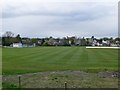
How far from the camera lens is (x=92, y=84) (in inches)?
634

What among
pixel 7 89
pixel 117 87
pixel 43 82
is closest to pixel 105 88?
pixel 117 87

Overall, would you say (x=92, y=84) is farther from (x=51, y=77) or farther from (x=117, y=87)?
(x=51, y=77)

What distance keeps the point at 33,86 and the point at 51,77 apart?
3.22 meters

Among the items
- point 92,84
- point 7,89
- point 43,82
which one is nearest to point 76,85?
point 92,84

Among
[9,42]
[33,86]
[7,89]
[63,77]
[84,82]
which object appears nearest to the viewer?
[7,89]

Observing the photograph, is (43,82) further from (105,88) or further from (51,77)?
(105,88)

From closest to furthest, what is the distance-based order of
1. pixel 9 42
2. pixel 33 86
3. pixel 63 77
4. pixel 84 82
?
pixel 33 86 < pixel 84 82 < pixel 63 77 < pixel 9 42

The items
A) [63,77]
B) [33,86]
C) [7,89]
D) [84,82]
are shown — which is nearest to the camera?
[7,89]

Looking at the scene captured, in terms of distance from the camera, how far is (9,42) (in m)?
186

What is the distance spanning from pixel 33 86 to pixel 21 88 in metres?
1.14

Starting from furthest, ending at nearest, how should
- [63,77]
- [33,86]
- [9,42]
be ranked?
[9,42] < [63,77] < [33,86]

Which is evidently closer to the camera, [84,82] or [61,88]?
[61,88]

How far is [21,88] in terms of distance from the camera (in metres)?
14.5

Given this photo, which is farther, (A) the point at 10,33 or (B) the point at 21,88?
(A) the point at 10,33
